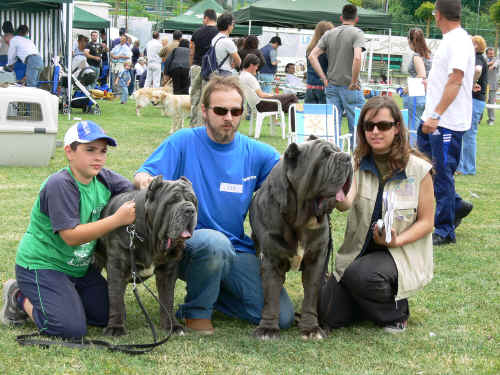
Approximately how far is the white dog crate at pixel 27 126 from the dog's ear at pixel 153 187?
5859 millimetres

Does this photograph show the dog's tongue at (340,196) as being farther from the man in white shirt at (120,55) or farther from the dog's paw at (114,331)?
the man in white shirt at (120,55)

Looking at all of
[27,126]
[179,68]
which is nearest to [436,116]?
[27,126]

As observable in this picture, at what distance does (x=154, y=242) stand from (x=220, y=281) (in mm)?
753

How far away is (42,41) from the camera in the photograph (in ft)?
58.3

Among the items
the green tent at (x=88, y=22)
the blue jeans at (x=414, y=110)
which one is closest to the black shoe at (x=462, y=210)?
the blue jeans at (x=414, y=110)

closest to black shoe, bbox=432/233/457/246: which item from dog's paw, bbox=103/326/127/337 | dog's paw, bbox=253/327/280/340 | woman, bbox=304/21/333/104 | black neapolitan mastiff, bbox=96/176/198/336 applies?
dog's paw, bbox=253/327/280/340

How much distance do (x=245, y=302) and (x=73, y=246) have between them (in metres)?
1.13

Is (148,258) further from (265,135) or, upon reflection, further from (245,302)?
(265,135)

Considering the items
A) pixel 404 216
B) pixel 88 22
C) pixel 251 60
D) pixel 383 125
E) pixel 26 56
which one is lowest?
pixel 404 216

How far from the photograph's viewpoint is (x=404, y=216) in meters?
3.84

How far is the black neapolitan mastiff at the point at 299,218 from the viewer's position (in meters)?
3.14

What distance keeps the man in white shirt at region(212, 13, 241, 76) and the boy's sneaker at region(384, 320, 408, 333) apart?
7.31m

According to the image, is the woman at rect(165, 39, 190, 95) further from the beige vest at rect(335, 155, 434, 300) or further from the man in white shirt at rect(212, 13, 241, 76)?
the beige vest at rect(335, 155, 434, 300)

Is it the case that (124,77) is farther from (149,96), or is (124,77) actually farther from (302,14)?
(302,14)
